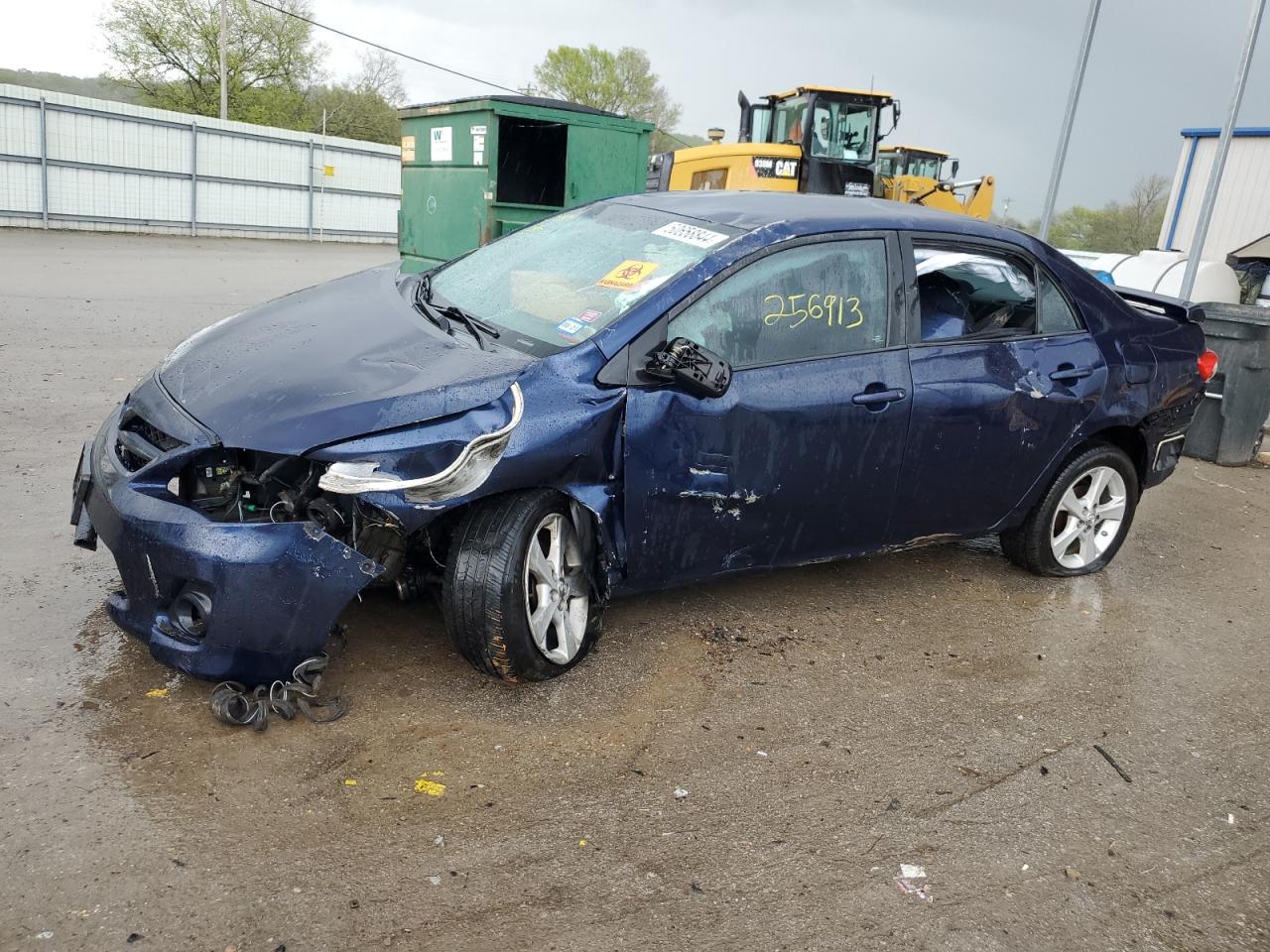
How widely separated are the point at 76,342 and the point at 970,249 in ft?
24.8

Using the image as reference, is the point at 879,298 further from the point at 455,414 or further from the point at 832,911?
the point at 832,911

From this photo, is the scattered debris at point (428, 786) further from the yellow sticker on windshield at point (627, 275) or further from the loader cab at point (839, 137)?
the loader cab at point (839, 137)

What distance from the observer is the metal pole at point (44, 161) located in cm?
2231

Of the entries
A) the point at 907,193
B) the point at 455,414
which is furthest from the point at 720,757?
the point at 907,193

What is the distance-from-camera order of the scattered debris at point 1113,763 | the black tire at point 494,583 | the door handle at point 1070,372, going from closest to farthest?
1. the black tire at point 494,583
2. the scattered debris at point 1113,763
3. the door handle at point 1070,372

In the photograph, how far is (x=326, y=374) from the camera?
3391 mm

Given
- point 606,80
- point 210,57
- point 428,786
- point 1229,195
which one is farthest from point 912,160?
point 606,80

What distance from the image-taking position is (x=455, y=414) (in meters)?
3.22

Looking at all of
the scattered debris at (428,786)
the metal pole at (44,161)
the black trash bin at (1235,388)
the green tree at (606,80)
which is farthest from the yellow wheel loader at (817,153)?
the green tree at (606,80)

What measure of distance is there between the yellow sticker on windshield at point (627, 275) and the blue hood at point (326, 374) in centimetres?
54

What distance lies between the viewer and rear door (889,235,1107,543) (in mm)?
4254

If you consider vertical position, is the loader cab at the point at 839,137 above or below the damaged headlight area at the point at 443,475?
above

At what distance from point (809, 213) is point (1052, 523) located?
1.98 metres

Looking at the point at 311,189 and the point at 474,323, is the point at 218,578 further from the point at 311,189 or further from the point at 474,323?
the point at 311,189
